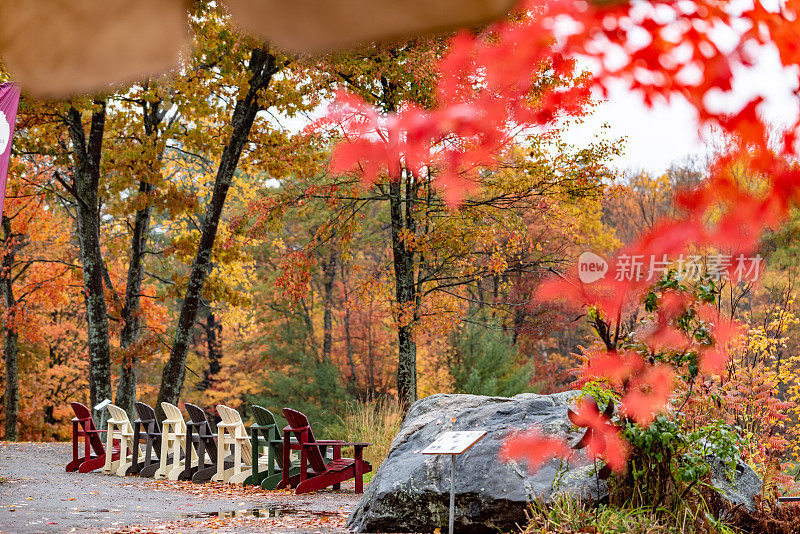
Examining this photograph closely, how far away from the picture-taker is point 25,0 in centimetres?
344

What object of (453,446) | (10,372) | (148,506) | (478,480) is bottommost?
(148,506)

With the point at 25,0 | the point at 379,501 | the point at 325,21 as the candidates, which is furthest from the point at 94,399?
the point at 325,21

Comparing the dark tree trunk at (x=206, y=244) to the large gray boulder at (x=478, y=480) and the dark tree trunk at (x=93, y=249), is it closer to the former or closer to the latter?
the dark tree trunk at (x=93, y=249)

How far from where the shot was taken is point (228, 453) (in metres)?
8.67

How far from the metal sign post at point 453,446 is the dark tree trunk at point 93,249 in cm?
932

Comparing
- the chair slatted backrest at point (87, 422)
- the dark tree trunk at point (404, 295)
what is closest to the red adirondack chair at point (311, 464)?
the chair slatted backrest at point (87, 422)

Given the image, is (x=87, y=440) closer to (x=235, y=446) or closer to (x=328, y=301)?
(x=235, y=446)

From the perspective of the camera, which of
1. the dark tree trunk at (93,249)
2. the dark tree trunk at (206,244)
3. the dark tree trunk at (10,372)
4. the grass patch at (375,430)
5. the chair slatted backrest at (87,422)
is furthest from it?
the dark tree trunk at (10,372)

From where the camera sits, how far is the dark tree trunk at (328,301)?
70.9 ft

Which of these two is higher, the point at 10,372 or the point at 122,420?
the point at 10,372

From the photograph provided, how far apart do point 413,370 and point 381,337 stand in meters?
9.29

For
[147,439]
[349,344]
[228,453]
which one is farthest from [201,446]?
[349,344]

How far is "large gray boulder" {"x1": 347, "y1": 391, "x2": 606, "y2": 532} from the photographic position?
4.62m

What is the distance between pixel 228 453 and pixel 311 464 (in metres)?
1.57
